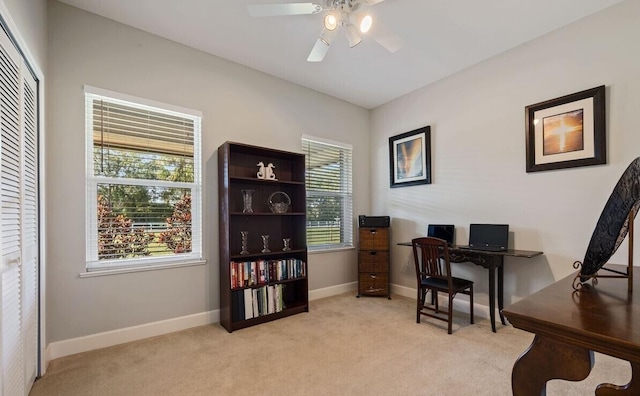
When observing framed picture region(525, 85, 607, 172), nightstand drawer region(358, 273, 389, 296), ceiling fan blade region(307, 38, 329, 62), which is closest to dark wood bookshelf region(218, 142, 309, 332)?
nightstand drawer region(358, 273, 389, 296)

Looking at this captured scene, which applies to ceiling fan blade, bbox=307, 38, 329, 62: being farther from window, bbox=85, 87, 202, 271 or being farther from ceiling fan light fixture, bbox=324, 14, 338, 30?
window, bbox=85, 87, 202, 271

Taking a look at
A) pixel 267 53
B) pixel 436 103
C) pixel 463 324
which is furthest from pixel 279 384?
pixel 436 103

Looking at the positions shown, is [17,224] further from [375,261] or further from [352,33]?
[375,261]

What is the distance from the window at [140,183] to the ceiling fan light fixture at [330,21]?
1.65 metres

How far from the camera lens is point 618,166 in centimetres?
237

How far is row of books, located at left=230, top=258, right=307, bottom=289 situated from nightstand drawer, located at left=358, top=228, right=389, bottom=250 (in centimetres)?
100

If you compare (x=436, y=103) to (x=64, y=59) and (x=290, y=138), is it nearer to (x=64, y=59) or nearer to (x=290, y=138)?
(x=290, y=138)

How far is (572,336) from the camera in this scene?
0.80m

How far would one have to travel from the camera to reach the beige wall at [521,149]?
7.84ft

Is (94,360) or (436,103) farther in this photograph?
(436,103)

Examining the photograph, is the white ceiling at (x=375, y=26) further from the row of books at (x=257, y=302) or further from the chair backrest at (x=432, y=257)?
the row of books at (x=257, y=302)

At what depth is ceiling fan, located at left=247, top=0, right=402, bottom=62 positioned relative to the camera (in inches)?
77.9

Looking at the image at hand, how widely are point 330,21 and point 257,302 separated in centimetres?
261

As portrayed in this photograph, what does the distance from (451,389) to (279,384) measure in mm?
1109
